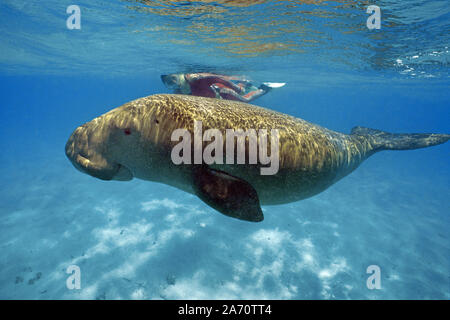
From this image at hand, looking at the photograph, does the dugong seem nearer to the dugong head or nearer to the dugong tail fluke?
the dugong head

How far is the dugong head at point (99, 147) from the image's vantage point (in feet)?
9.28

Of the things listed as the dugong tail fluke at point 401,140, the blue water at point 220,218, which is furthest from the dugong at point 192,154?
the blue water at point 220,218

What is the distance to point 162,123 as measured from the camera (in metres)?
2.94

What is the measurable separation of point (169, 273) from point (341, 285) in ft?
21.0

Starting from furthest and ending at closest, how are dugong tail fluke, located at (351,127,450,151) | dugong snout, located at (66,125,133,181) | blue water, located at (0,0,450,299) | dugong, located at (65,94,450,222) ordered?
blue water, located at (0,0,450,299)
dugong tail fluke, located at (351,127,450,151)
dugong snout, located at (66,125,133,181)
dugong, located at (65,94,450,222)

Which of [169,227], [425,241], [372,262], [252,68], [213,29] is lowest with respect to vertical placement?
[425,241]

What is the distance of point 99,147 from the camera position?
114 inches

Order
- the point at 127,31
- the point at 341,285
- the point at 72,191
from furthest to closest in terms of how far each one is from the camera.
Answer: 1. the point at 72,191
2. the point at 127,31
3. the point at 341,285

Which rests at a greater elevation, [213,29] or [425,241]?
[213,29]

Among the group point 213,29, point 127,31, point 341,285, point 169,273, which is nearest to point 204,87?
point 213,29

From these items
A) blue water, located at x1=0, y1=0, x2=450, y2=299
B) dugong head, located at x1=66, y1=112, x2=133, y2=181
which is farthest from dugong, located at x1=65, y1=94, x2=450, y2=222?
blue water, located at x1=0, y1=0, x2=450, y2=299

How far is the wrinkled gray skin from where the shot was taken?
114 inches

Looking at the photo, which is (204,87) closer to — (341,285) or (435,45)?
(341,285)

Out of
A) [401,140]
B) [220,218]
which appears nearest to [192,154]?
[401,140]
